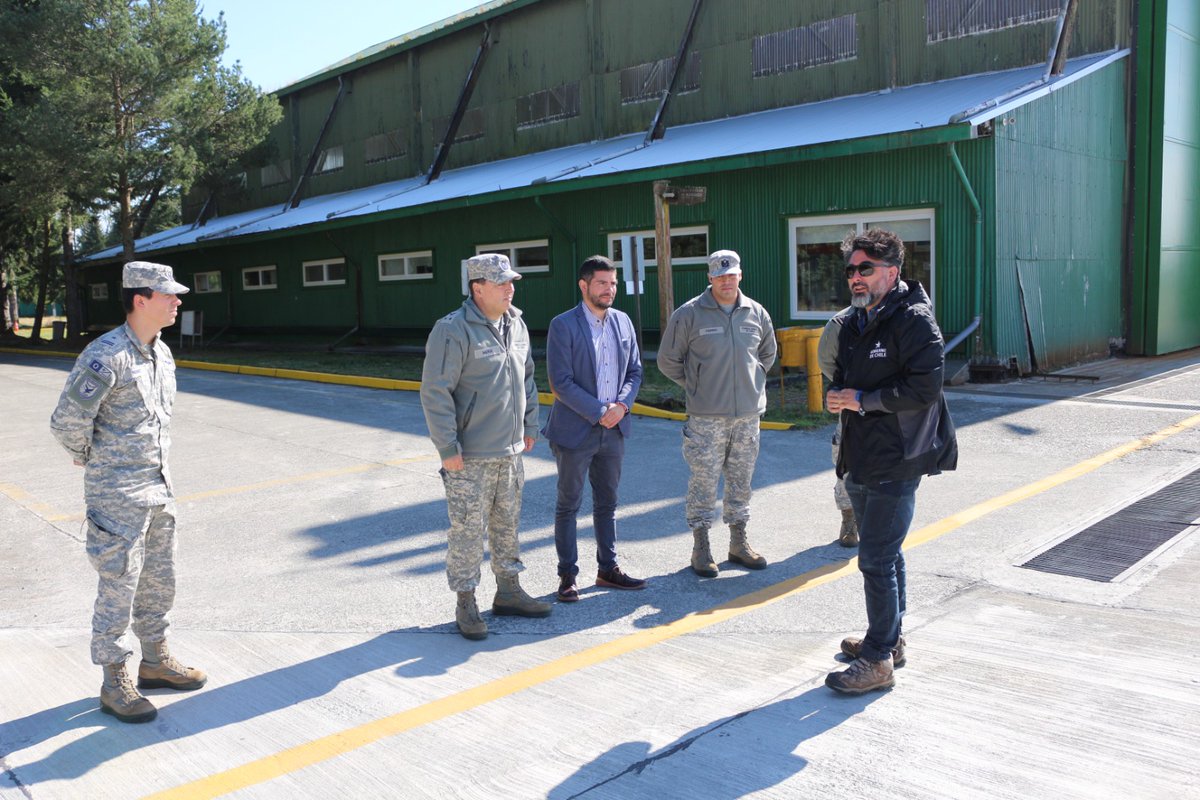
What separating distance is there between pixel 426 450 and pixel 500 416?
5.56 metres

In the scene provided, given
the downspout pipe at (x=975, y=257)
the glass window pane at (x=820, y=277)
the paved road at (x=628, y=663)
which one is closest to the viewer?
the paved road at (x=628, y=663)

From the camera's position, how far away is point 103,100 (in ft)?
85.4

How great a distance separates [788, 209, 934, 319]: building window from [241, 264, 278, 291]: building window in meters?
19.2

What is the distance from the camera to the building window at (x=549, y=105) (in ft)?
78.7

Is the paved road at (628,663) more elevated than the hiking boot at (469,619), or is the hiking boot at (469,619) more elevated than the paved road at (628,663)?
the hiking boot at (469,619)

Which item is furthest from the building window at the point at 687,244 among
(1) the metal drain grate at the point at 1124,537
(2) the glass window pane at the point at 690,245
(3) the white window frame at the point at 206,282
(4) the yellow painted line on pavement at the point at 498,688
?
(3) the white window frame at the point at 206,282

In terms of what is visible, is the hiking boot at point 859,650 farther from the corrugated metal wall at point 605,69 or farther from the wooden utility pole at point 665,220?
the corrugated metal wall at point 605,69

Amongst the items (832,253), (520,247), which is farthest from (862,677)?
(520,247)

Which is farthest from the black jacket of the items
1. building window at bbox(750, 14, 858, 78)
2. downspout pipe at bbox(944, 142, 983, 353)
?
building window at bbox(750, 14, 858, 78)

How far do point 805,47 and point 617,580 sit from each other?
15982 millimetres

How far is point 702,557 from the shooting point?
593cm

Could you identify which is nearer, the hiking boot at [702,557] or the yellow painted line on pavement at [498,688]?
the yellow painted line on pavement at [498,688]

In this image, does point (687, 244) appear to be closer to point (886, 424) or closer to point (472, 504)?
point (472, 504)

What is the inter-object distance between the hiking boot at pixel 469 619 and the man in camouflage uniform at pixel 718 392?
150cm
